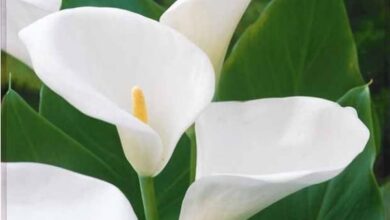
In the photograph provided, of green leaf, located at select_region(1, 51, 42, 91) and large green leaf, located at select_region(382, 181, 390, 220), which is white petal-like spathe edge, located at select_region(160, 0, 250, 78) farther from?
green leaf, located at select_region(1, 51, 42, 91)

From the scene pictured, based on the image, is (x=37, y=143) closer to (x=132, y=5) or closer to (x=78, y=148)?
(x=78, y=148)

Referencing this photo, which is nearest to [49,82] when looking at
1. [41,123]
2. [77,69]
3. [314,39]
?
[77,69]

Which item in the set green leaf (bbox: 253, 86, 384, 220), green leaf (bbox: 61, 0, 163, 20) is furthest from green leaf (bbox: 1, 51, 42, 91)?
green leaf (bbox: 253, 86, 384, 220)

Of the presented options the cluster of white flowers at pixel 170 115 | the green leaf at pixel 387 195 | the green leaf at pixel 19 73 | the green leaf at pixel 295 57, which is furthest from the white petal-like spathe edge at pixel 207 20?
the green leaf at pixel 19 73

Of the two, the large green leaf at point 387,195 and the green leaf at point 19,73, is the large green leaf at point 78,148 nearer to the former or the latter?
the large green leaf at point 387,195

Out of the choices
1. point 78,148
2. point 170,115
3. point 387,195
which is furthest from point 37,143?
point 387,195

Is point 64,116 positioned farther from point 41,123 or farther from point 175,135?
point 175,135
